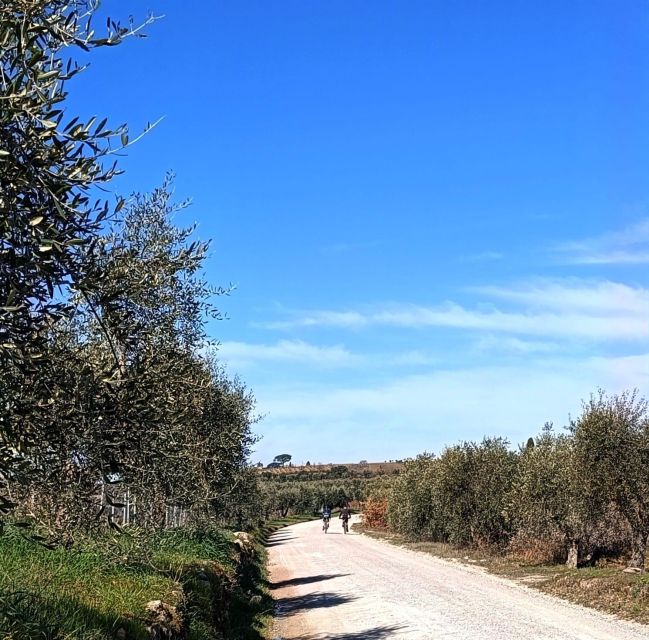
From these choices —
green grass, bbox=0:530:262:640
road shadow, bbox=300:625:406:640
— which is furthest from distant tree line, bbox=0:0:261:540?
road shadow, bbox=300:625:406:640

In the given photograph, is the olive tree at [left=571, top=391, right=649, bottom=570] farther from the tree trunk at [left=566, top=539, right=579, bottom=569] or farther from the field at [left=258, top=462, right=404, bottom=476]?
the field at [left=258, top=462, right=404, bottom=476]

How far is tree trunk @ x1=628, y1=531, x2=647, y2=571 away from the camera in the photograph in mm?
23625

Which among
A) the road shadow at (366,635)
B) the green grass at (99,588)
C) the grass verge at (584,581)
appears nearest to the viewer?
the green grass at (99,588)

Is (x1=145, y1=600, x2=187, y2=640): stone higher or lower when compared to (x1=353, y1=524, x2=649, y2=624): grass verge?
higher

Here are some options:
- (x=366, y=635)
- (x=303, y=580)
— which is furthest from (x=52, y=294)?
(x=303, y=580)

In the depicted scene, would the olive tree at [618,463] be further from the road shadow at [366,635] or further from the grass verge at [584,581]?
the road shadow at [366,635]

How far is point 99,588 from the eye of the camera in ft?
30.2

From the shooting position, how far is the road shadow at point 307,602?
2077cm

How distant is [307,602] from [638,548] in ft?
36.3

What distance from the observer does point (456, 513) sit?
39.3 m

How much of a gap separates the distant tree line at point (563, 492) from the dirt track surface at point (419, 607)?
129 inches

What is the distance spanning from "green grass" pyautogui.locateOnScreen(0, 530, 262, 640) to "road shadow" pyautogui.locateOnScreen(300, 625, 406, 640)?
7.69 feet

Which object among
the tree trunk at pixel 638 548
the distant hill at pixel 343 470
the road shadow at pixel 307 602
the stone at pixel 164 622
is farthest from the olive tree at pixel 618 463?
the distant hill at pixel 343 470

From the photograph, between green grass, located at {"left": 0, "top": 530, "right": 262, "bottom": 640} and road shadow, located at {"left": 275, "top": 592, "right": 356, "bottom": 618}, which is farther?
road shadow, located at {"left": 275, "top": 592, "right": 356, "bottom": 618}
